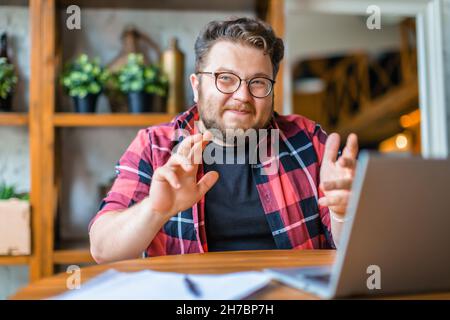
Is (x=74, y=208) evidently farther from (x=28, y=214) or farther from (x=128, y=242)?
(x=128, y=242)

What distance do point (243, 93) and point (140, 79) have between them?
970 millimetres

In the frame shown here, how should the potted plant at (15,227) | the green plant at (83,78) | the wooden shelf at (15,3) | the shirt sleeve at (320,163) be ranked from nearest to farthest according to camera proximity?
the shirt sleeve at (320,163), the potted plant at (15,227), the green plant at (83,78), the wooden shelf at (15,3)

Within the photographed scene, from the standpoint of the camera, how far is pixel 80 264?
2.31 metres

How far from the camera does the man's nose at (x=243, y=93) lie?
141 cm

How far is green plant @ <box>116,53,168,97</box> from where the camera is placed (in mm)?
2264

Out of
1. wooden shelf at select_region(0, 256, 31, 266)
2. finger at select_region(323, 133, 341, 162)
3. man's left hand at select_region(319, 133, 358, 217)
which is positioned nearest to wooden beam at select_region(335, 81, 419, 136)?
wooden shelf at select_region(0, 256, 31, 266)

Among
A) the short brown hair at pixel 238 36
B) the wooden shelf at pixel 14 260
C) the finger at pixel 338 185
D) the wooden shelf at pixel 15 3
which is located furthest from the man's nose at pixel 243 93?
the wooden shelf at pixel 15 3

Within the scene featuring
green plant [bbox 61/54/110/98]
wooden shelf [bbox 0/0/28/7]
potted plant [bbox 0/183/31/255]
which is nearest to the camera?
potted plant [bbox 0/183/31/255]

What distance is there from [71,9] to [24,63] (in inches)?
13.9

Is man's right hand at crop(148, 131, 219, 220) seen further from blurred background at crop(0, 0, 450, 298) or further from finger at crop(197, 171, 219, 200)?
blurred background at crop(0, 0, 450, 298)

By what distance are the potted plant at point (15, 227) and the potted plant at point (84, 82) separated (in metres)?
0.49

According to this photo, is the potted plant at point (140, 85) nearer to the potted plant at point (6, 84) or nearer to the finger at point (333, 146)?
the potted plant at point (6, 84)

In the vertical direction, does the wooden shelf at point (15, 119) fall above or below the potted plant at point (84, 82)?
below
